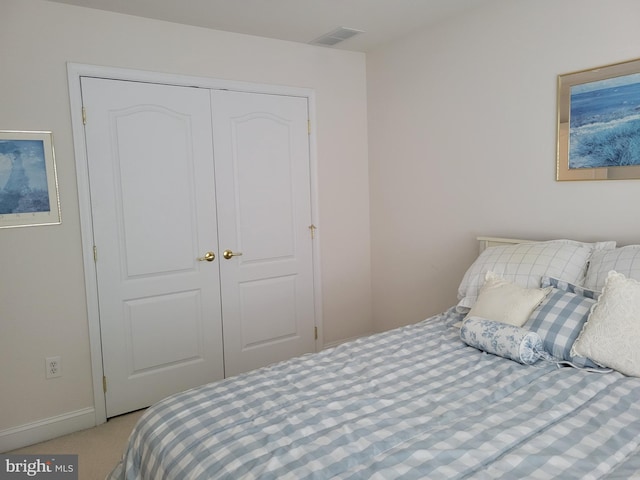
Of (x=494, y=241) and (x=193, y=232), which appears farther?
(x=193, y=232)

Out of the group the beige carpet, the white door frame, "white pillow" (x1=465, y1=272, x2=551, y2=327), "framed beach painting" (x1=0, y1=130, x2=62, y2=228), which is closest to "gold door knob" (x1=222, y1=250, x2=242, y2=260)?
the white door frame

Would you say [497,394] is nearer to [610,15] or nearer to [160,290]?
[610,15]

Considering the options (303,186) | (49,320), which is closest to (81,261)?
(49,320)

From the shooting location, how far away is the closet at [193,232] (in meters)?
2.88

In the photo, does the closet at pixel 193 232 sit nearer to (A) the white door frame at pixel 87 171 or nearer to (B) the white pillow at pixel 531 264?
(A) the white door frame at pixel 87 171

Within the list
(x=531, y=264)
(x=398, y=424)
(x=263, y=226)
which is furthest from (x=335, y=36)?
(x=398, y=424)

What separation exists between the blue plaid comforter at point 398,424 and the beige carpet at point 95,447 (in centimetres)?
71

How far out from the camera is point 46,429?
2.73 m

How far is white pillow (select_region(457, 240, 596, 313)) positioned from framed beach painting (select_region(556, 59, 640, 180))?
1.33ft

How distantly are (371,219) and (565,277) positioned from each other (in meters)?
1.90

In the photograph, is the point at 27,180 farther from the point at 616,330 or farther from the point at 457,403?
the point at 616,330

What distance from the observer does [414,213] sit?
11.7ft

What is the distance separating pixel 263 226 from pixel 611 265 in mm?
2141

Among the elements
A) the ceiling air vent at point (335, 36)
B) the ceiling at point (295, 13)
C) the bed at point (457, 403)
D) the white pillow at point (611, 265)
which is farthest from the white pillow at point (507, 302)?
the ceiling air vent at point (335, 36)
